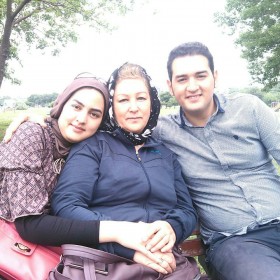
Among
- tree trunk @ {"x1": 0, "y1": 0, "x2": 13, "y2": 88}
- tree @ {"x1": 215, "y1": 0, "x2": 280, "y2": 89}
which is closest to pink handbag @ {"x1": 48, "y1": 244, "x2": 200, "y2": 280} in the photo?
tree trunk @ {"x1": 0, "y1": 0, "x2": 13, "y2": 88}

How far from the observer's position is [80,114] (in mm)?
2406

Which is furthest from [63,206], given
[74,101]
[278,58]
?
[278,58]

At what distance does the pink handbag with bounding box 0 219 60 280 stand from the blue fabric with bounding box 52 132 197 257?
0.79 feet

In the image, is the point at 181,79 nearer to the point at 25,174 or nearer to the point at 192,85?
the point at 192,85

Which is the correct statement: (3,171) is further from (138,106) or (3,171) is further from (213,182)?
(213,182)

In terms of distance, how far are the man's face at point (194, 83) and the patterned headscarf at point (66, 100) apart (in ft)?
2.11

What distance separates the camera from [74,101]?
2439mm

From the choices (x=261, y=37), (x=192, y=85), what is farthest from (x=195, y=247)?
(x=261, y=37)

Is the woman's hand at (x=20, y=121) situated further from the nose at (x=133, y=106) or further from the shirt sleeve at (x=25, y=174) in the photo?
the nose at (x=133, y=106)

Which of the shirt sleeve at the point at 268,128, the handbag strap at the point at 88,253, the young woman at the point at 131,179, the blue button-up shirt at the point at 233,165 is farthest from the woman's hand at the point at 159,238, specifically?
the shirt sleeve at the point at 268,128

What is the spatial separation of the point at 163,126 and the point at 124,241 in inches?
49.6

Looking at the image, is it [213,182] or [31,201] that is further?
[213,182]

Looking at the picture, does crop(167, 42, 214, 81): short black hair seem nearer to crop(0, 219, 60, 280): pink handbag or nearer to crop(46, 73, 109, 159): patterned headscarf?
crop(46, 73, 109, 159): patterned headscarf

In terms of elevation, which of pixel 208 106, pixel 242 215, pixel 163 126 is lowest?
pixel 242 215
